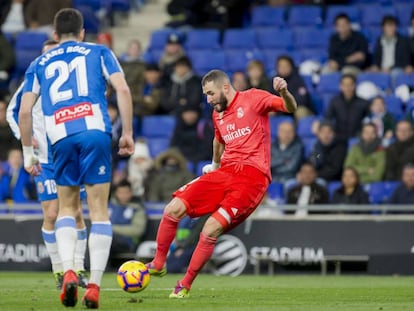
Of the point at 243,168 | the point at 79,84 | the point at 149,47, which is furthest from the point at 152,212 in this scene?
the point at 79,84

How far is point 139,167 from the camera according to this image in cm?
1955

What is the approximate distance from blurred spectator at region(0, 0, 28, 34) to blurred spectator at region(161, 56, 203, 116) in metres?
4.73

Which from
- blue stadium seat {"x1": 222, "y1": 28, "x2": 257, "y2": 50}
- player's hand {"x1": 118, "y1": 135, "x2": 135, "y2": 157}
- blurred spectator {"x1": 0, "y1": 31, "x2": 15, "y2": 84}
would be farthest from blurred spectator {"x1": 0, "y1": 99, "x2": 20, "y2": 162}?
player's hand {"x1": 118, "y1": 135, "x2": 135, "y2": 157}

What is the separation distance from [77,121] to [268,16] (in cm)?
1376

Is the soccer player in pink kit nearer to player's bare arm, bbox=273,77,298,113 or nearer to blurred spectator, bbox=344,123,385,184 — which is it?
player's bare arm, bbox=273,77,298,113

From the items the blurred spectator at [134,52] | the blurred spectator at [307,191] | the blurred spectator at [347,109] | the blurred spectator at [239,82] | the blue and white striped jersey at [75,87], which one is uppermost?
the blue and white striped jersey at [75,87]

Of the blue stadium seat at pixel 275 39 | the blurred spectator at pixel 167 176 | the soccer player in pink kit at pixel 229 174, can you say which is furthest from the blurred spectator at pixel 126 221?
the soccer player in pink kit at pixel 229 174

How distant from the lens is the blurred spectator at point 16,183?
748 inches

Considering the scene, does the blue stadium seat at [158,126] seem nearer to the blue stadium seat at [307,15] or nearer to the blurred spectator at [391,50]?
the blue stadium seat at [307,15]

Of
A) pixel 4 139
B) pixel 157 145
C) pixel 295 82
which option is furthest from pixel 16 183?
pixel 295 82

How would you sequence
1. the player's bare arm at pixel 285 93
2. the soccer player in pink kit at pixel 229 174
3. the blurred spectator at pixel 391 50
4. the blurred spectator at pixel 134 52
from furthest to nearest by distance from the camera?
the blurred spectator at pixel 134 52 < the blurred spectator at pixel 391 50 < the soccer player in pink kit at pixel 229 174 < the player's bare arm at pixel 285 93

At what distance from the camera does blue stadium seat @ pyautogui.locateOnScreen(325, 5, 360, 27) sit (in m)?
22.2

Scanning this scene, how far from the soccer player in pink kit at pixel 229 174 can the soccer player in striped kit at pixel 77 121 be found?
1553 mm

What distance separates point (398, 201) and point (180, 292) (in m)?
7.21
